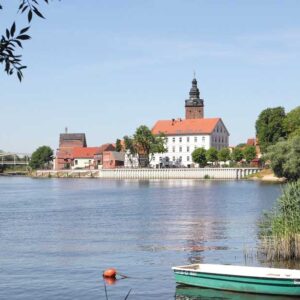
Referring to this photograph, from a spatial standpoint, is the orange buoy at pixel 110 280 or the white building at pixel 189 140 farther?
the white building at pixel 189 140

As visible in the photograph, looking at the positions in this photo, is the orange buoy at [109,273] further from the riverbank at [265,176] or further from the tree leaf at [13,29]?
the riverbank at [265,176]

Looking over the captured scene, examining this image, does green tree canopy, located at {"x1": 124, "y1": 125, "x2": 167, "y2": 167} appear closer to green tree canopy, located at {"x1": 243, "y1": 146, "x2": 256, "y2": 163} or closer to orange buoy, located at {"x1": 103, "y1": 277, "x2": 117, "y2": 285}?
green tree canopy, located at {"x1": 243, "y1": 146, "x2": 256, "y2": 163}

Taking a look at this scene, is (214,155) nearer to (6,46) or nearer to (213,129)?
(213,129)

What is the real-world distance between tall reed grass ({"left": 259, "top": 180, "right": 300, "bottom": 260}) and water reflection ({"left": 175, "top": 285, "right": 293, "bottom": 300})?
16.1ft

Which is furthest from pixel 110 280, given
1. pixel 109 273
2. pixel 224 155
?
pixel 224 155

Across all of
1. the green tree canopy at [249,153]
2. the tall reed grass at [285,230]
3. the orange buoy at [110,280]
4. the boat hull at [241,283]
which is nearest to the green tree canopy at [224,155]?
the green tree canopy at [249,153]

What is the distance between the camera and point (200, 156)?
581ft

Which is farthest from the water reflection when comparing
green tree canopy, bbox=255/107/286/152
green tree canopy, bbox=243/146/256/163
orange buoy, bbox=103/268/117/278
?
green tree canopy, bbox=243/146/256/163

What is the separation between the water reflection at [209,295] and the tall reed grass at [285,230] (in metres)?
4.91

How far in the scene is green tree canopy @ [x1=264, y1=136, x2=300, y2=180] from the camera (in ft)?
332

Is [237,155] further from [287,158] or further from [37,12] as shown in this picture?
[37,12]

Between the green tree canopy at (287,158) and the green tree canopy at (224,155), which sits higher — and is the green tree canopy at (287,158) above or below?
below

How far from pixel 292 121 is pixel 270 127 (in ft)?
22.0

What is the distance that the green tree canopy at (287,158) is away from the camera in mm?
101250
